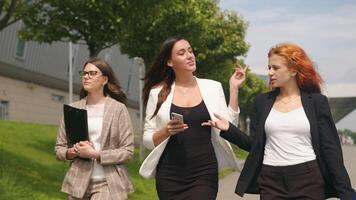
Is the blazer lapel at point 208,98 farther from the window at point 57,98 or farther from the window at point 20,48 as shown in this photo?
the window at point 57,98

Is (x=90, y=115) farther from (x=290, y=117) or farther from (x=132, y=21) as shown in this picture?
(x=132, y=21)

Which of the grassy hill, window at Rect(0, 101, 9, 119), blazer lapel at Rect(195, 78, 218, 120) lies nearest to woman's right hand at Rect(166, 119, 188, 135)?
blazer lapel at Rect(195, 78, 218, 120)

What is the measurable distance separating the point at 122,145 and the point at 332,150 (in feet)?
5.43

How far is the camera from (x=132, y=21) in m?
15.1

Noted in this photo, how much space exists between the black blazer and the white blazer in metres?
0.12

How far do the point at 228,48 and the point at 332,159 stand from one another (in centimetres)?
2471

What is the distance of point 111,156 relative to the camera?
4.51 m

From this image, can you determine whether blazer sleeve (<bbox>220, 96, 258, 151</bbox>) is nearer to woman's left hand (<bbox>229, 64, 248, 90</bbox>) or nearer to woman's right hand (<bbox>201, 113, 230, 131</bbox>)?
woman's right hand (<bbox>201, 113, 230, 131</bbox>)

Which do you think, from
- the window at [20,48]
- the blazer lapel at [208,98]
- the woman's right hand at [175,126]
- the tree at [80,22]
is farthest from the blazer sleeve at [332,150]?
the window at [20,48]

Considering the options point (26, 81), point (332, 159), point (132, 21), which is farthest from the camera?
point (26, 81)

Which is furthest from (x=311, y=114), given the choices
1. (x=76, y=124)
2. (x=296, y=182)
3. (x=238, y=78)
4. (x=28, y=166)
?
(x=28, y=166)

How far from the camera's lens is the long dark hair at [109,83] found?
4.84 m

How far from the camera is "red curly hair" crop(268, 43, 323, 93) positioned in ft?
14.2

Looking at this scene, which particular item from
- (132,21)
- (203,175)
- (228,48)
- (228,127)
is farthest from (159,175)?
(228,48)
